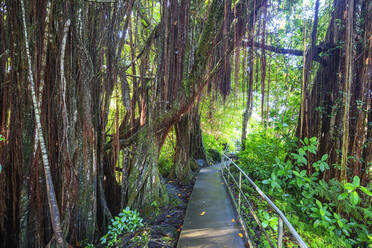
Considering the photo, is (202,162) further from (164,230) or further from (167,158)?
(164,230)

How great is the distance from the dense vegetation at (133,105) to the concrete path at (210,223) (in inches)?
18.7

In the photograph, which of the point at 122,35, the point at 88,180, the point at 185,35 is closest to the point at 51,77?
the point at 122,35

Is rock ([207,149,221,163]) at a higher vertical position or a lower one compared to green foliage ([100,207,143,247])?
lower

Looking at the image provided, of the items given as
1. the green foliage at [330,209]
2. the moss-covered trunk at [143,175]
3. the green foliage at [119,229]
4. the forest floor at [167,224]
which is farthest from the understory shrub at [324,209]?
the moss-covered trunk at [143,175]

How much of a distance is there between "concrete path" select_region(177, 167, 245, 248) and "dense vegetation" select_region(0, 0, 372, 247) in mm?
474

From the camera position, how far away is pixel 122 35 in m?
2.31

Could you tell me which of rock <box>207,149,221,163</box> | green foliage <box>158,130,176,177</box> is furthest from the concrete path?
rock <box>207,149,221,163</box>

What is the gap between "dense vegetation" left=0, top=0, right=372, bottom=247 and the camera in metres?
1.83

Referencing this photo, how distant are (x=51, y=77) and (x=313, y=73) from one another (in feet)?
13.4

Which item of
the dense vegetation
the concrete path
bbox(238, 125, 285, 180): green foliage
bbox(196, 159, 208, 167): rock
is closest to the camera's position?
the dense vegetation

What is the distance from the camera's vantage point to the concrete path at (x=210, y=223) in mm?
2023

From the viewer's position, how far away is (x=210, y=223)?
2441 millimetres

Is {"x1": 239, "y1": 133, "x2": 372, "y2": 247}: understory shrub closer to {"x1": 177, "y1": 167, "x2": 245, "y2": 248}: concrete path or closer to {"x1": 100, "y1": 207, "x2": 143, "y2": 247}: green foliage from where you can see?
{"x1": 177, "y1": 167, "x2": 245, "y2": 248}: concrete path

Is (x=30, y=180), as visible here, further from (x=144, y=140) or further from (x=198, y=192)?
(x=198, y=192)
